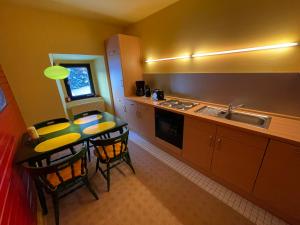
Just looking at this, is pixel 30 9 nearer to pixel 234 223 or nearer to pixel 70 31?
pixel 70 31

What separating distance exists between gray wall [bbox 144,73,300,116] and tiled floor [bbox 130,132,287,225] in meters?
1.11

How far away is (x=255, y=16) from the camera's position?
60.6 inches

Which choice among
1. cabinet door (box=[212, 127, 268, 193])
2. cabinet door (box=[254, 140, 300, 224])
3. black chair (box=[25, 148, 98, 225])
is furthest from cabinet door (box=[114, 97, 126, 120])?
cabinet door (box=[254, 140, 300, 224])

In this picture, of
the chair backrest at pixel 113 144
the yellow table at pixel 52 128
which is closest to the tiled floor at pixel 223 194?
the chair backrest at pixel 113 144

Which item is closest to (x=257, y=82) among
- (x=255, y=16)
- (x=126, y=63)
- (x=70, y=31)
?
(x=255, y=16)

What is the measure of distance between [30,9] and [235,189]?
13.4 ft

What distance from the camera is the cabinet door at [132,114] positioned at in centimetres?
282

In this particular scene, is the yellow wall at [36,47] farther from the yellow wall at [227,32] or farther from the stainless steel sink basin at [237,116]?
the stainless steel sink basin at [237,116]

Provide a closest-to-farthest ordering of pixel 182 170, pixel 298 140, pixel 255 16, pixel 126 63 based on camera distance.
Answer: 1. pixel 298 140
2. pixel 255 16
3. pixel 182 170
4. pixel 126 63

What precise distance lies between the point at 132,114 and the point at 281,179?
7.97 ft

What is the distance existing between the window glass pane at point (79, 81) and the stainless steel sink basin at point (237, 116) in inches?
131

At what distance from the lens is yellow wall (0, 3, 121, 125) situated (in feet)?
6.92

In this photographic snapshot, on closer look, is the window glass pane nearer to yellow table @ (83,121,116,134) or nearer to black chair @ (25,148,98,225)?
yellow table @ (83,121,116,134)

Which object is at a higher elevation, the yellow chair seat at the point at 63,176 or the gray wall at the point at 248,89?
the gray wall at the point at 248,89
